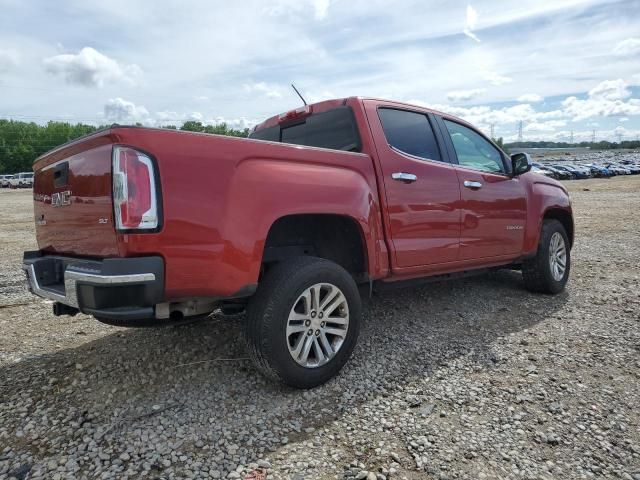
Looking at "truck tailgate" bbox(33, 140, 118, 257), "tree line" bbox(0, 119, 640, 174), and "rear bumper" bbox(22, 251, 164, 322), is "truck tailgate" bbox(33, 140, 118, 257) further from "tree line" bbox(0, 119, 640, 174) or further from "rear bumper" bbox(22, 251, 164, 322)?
"tree line" bbox(0, 119, 640, 174)

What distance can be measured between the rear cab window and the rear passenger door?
166mm

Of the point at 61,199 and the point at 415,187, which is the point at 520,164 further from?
the point at 61,199

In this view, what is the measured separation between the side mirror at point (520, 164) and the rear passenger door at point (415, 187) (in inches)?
47.6

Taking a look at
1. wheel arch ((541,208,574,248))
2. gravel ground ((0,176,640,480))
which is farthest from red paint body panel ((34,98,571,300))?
wheel arch ((541,208,574,248))

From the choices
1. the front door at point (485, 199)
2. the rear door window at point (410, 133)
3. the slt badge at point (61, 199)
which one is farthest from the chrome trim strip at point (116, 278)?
the front door at point (485, 199)

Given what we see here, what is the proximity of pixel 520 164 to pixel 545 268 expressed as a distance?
119 centimetres

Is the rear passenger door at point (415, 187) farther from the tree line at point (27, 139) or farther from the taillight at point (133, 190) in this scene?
the tree line at point (27, 139)

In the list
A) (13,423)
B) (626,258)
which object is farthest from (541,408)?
(626,258)

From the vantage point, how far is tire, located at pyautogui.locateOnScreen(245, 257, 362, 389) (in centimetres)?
276

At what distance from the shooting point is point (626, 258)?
272 inches

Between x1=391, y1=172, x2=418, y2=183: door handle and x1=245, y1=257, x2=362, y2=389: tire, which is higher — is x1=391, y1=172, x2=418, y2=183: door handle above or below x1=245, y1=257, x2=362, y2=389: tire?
above

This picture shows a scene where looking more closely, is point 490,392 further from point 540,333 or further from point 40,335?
point 40,335

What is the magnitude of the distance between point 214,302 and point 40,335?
2.20 metres

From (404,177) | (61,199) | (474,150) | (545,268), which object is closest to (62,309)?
(61,199)
